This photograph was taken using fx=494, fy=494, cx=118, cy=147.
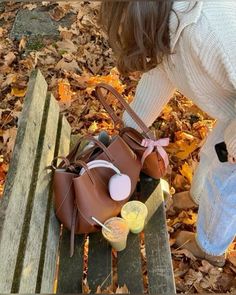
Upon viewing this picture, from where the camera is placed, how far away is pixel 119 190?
2088 mm

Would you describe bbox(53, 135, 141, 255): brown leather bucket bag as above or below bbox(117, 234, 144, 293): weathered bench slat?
above

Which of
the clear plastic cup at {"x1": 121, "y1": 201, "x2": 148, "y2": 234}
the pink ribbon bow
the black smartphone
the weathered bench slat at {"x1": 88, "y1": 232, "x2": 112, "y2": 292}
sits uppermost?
the black smartphone

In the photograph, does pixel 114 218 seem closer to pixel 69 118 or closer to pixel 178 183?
pixel 178 183

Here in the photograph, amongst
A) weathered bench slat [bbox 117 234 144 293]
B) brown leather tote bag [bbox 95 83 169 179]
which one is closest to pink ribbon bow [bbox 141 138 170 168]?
brown leather tote bag [bbox 95 83 169 179]

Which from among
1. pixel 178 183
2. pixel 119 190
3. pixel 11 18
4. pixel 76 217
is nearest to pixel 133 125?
pixel 119 190

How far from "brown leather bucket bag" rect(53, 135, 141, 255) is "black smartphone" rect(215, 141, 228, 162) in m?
0.37

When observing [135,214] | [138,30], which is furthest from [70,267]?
[138,30]

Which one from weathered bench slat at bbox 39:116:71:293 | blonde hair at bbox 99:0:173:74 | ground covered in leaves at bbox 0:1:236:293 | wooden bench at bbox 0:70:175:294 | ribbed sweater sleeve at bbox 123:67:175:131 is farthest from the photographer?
ground covered in leaves at bbox 0:1:236:293

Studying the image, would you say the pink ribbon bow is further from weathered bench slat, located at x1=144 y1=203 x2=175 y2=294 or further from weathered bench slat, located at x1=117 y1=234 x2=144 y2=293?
weathered bench slat, located at x1=117 y1=234 x2=144 y2=293

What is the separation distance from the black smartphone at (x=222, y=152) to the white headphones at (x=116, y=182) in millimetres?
390

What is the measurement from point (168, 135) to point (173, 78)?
1.20 metres

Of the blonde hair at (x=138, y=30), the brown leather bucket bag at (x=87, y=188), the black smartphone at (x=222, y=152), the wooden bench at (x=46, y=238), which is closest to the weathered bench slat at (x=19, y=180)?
the wooden bench at (x=46, y=238)

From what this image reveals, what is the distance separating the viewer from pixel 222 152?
2023 mm

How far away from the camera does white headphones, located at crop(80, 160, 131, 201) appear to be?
2.05 m
